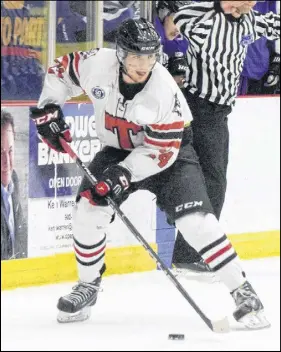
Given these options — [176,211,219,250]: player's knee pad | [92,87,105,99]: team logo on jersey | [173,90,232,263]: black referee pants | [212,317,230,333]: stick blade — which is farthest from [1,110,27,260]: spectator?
[173,90,232,263]: black referee pants

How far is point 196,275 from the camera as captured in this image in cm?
224

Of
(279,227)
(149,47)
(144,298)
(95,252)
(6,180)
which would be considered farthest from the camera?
(279,227)

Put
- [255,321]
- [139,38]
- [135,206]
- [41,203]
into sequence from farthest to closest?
[135,206] → [41,203] → [255,321] → [139,38]

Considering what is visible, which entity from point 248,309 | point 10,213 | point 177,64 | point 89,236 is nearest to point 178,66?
point 177,64

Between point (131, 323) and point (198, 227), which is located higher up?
point (198, 227)

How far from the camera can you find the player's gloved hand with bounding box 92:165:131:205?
215cm

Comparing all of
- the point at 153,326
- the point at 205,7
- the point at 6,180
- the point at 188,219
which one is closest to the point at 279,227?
the point at 6,180

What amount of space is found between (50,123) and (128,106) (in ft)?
0.47

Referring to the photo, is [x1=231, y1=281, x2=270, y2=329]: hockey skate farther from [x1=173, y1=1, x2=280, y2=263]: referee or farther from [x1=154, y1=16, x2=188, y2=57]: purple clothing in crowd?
[x1=154, y1=16, x2=188, y2=57]: purple clothing in crowd

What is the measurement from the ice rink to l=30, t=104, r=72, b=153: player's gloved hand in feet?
1.25

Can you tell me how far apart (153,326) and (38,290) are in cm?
64

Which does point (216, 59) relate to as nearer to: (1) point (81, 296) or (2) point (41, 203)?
(1) point (81, 296)

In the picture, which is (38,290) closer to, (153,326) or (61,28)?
(153,326)

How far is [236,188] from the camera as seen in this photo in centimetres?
389
